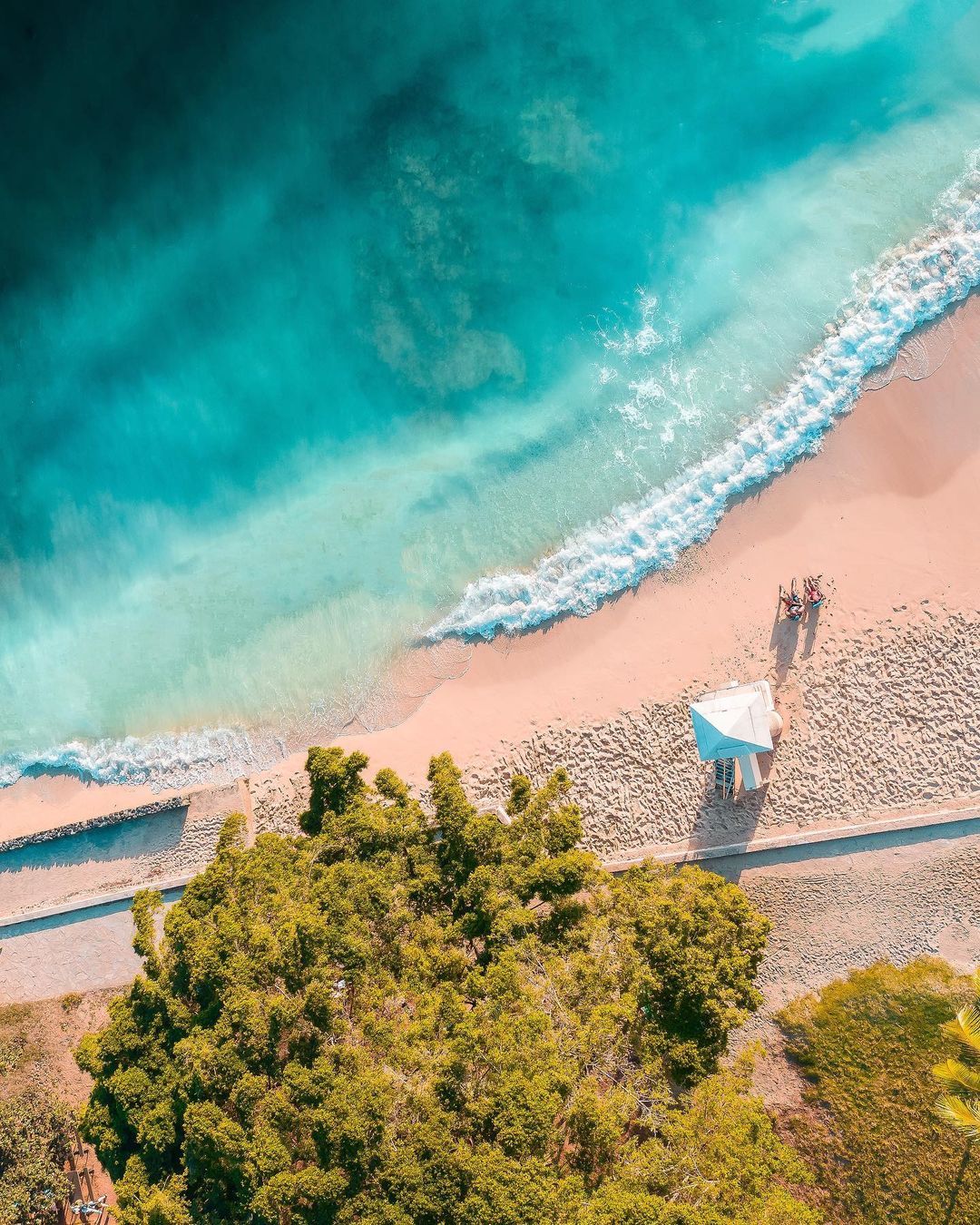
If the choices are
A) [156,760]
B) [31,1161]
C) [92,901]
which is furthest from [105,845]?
[31,1161]

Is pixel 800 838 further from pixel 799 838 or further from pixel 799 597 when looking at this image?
pixel 799 597

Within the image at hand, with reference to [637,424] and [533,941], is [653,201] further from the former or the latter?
[533,941]

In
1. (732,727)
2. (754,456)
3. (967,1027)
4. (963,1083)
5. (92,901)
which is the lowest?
(963,1083)

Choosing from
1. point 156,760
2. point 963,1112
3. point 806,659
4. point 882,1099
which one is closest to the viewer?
point 963,1112

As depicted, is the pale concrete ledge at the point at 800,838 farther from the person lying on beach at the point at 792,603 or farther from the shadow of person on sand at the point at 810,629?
the person lying on beach at the point at 792,603

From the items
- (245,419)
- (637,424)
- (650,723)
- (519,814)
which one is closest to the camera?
(519,814)

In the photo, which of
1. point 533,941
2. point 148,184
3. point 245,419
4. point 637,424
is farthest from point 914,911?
point 148,184

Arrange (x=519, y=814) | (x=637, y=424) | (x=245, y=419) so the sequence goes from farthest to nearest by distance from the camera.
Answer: (x=245, y=419)
(x=637, y=424)
(x=519, y=814)

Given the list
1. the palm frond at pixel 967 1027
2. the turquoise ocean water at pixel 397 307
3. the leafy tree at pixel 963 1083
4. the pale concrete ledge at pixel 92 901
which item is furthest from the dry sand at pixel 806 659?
the pale concrete ledge at pixel 92 901
